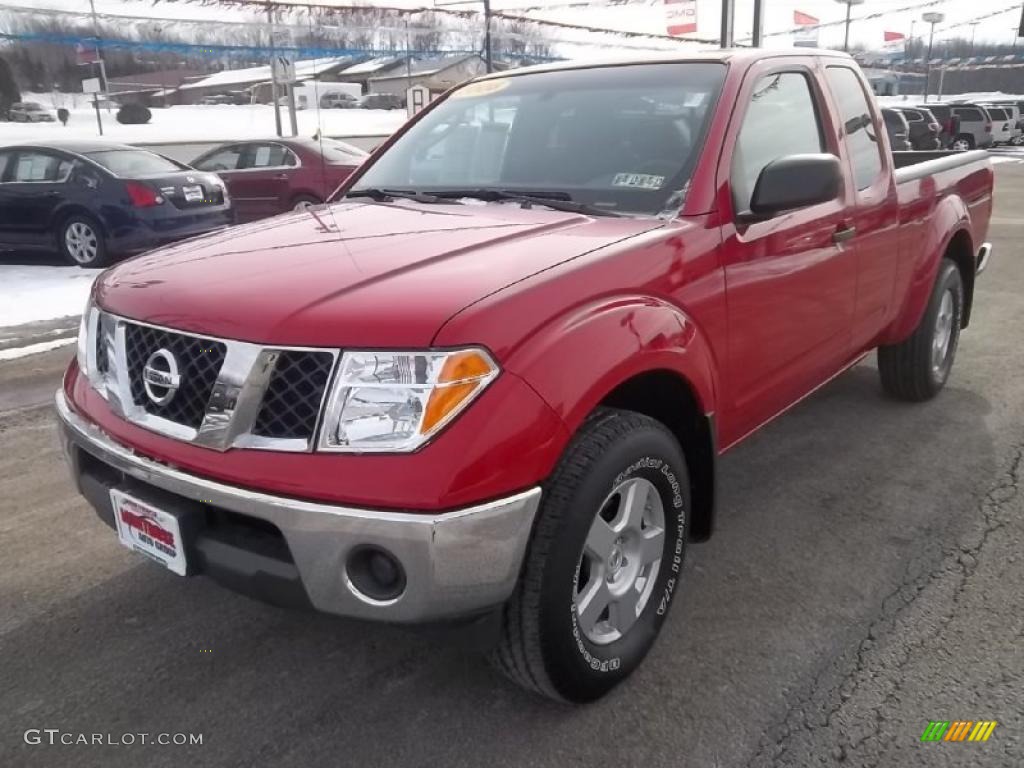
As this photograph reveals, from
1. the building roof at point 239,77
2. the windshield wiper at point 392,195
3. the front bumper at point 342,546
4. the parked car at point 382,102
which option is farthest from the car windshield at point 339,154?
the parked car at point 382,102

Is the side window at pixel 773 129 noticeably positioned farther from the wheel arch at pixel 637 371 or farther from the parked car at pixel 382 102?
the parked car at pixel 382 102

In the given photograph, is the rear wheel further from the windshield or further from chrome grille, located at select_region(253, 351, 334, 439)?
chrome grille, located at select_region(253, 351, 334, 439)

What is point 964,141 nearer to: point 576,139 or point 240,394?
point 576,139

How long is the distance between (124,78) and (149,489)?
1663 inches

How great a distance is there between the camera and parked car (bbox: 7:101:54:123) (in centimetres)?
3147

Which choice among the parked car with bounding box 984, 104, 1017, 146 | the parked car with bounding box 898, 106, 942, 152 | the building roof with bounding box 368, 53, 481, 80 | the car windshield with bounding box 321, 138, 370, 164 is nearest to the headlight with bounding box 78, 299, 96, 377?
the car windshield with bounding box 321, 138, 370, 164

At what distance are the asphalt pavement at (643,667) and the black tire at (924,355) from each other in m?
0.97

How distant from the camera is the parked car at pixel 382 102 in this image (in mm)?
46244

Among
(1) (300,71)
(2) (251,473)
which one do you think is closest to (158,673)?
(2) (251,473)

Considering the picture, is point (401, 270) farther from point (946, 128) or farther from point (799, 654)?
point (946, 128)

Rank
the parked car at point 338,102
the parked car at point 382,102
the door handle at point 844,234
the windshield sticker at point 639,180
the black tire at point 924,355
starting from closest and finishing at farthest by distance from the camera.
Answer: the windshield sticker at point 639,180 < the door handle at point 844,234 < the black tire at point 924,355 < the parked car at point 382,102 < the parked car at point 338,102

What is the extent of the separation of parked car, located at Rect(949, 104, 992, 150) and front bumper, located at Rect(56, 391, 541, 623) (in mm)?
31825

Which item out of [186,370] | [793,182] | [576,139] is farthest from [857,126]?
[186,370]

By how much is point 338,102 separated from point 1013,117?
3226 centimetres
